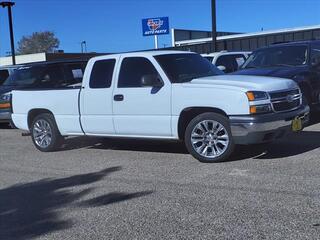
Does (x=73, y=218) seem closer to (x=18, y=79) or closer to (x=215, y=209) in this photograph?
(x=215, y=209)

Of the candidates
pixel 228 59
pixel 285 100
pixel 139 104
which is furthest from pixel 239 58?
pixel 285 100

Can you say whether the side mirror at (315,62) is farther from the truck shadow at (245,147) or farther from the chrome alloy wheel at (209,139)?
the chrome alloy wheel at (209,139)

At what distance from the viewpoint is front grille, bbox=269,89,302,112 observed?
25.8 feet

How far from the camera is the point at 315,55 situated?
11.6 metres

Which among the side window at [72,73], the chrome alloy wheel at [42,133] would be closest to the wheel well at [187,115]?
the chrome alloy wheel at [42,133]

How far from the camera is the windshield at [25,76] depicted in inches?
512

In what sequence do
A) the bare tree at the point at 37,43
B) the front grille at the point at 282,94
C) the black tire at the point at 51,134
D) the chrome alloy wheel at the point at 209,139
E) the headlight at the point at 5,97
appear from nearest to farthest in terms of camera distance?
1. the front grille at the point at 282,94
2. the chrome alloy wheel at the point at 209,139
3. the black tire at the point at 51,134
4. the headlight at the point at 5,97
5. the bare tree at the point at 37,43

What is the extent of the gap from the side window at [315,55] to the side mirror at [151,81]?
4356 mm

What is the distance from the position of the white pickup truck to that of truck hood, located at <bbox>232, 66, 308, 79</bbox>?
5.42 feet

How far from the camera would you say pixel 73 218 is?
585 cm

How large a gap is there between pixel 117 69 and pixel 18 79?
601 centimetres

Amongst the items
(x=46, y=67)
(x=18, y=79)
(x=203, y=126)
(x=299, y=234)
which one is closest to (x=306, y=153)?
(x=203, y=126)

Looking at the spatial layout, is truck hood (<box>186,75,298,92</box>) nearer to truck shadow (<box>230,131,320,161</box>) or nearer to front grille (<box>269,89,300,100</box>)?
front grille (<box>269,89,300,100</box>)

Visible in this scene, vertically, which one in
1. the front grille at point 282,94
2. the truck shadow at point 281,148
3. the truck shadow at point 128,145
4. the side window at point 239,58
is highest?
the side window at point 239,58
